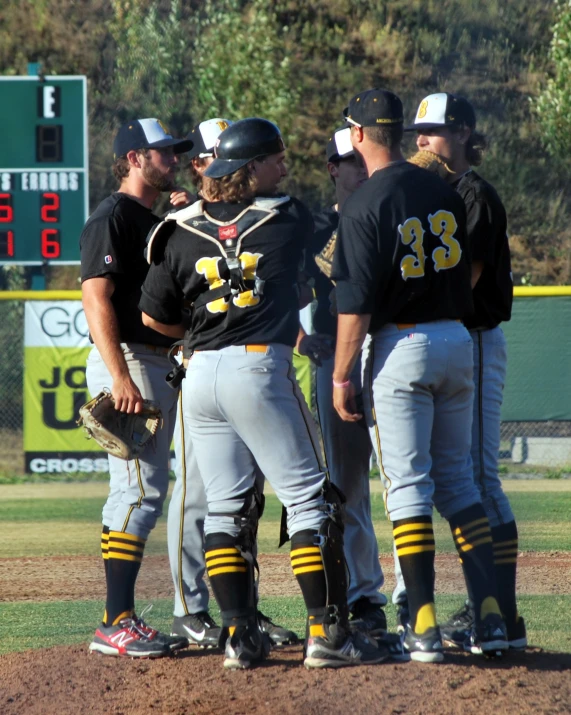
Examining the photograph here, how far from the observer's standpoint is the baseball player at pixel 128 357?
364 cm

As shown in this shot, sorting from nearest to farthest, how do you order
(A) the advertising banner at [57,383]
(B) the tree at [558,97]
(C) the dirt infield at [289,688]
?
1. (C) the dirt infield at [289,688]
2. (A) the advertising banner at [57,383]
3. (B) the tree at [558,97]

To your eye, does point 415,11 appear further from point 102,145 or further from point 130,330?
point 130,330

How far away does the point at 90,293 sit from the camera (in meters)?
3.75

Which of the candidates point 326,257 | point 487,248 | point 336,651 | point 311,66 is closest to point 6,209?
point 311,66

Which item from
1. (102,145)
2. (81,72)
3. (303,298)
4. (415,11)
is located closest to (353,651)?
(303,298)

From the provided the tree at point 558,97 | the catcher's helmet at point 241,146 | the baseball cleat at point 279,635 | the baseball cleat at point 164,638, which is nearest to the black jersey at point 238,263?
the catcher's helmet at point 241,146

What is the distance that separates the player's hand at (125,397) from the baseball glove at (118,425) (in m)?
0.04

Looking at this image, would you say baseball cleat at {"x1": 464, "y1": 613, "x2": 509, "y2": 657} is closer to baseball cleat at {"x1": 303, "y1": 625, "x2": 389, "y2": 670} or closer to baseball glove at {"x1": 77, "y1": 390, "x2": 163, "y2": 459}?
baseball cleat at {"x1": 303, "y1": 625, "x2": 389, "y2": 670}

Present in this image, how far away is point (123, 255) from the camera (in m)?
3.78

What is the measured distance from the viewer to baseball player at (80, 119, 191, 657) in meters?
3.64

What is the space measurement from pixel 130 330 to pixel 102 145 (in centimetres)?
1661

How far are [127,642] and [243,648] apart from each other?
0.51m

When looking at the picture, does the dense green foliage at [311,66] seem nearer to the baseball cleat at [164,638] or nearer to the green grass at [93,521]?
the green grass at [93,521]

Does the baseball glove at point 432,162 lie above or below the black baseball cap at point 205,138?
below
